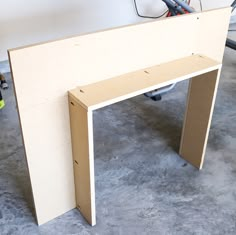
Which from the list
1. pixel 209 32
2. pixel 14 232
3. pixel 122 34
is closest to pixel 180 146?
pixel 209 32

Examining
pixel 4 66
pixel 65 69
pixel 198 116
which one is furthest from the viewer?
pixel 4 66

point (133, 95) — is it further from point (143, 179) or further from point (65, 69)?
point (143, 179)

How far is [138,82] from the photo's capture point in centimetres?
161

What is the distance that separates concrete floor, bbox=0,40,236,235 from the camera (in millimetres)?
1784

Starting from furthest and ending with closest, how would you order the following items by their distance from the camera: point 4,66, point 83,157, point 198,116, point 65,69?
point 4,66
point 198,116
point 83,157
point 65,69

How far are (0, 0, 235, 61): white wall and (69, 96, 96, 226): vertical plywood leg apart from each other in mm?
2015

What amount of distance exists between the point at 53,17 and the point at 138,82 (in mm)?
2107

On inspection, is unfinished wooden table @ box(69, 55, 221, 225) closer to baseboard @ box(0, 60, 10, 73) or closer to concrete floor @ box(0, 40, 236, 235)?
concrete floor @ box(0, 40, 236, 235)

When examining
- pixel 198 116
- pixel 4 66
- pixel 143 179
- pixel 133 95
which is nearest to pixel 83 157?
pixel 133 95

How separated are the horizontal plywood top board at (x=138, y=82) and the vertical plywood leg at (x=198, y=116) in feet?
0.50

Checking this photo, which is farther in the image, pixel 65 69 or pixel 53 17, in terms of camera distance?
pixel 53 17

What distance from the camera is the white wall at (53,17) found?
125 inches

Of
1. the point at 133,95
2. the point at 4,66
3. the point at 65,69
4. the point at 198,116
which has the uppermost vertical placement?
the point at 65,69

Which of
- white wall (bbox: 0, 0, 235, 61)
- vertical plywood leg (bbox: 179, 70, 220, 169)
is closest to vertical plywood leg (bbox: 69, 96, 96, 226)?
vertical plywood leg (bbox: 179, 70, 220, 169)
